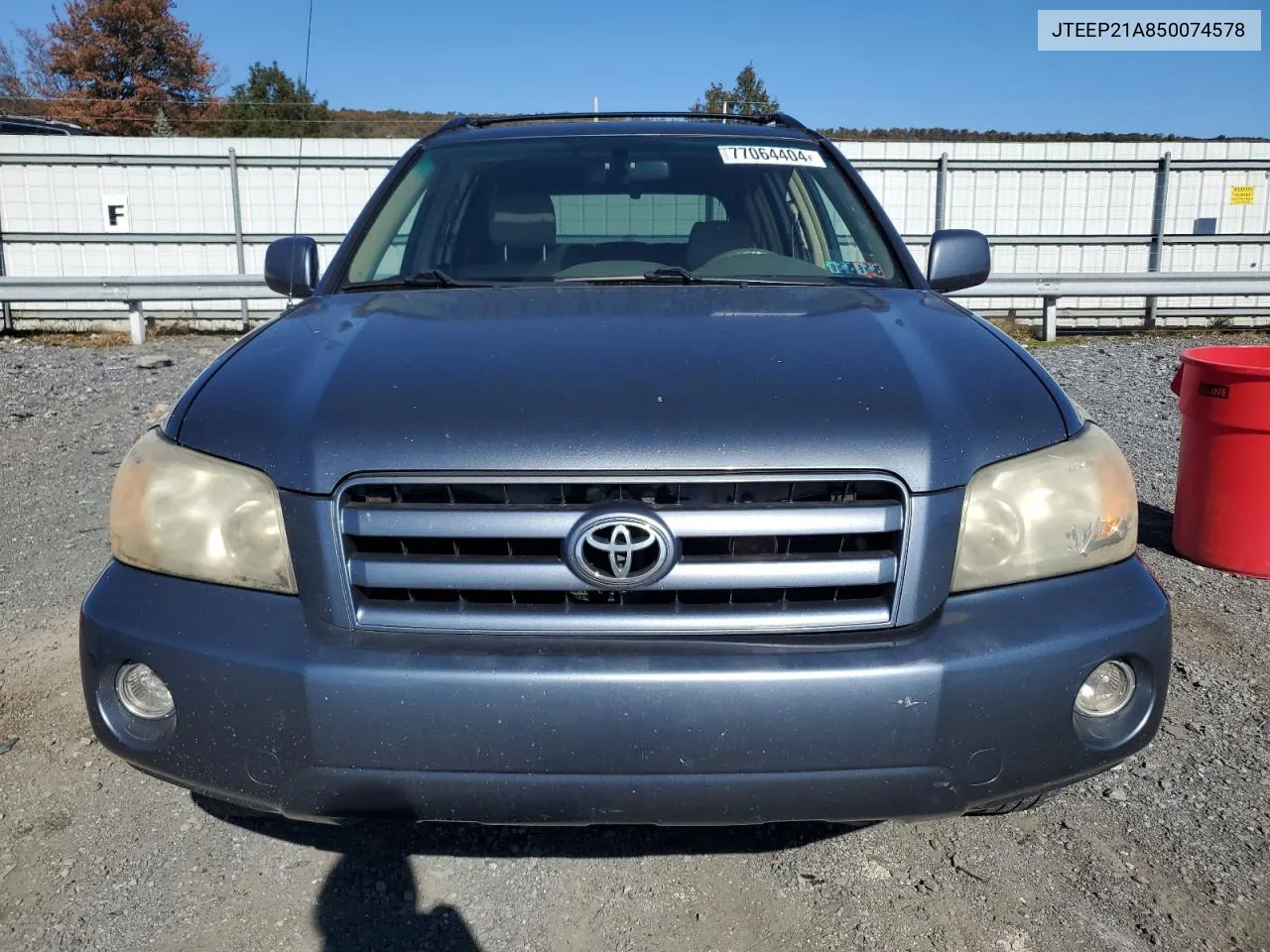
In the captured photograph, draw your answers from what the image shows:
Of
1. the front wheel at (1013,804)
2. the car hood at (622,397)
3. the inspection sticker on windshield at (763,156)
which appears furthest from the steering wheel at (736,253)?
the front wheel at (1013,804)

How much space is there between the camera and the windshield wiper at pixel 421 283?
2971 millimetres

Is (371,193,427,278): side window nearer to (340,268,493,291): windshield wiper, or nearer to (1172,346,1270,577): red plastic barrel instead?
(340,268,493,291): windshield wiper

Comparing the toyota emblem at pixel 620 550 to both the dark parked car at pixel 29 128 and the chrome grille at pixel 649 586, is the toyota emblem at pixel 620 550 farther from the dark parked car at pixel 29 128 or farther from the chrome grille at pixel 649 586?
the dark parked car at pixel 29 128

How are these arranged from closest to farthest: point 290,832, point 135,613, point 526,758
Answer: point 526,758
point 135,613
point 290,832

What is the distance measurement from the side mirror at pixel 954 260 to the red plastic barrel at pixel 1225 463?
1561 millimetres

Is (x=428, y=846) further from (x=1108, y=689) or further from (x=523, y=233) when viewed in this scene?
(x=523, y=233)

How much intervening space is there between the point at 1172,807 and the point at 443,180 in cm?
279

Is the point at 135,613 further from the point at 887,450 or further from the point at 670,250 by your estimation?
the point at 670,250

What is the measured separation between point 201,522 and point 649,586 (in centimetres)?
87

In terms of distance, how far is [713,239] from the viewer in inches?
130

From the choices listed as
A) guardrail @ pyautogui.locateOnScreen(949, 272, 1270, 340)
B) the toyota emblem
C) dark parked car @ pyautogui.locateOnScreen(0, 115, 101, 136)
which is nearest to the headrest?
the toyota emblem

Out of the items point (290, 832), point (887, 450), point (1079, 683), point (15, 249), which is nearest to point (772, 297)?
point (887, 450)

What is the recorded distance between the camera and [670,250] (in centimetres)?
326

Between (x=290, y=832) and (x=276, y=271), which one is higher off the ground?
(x=276, y=271)
